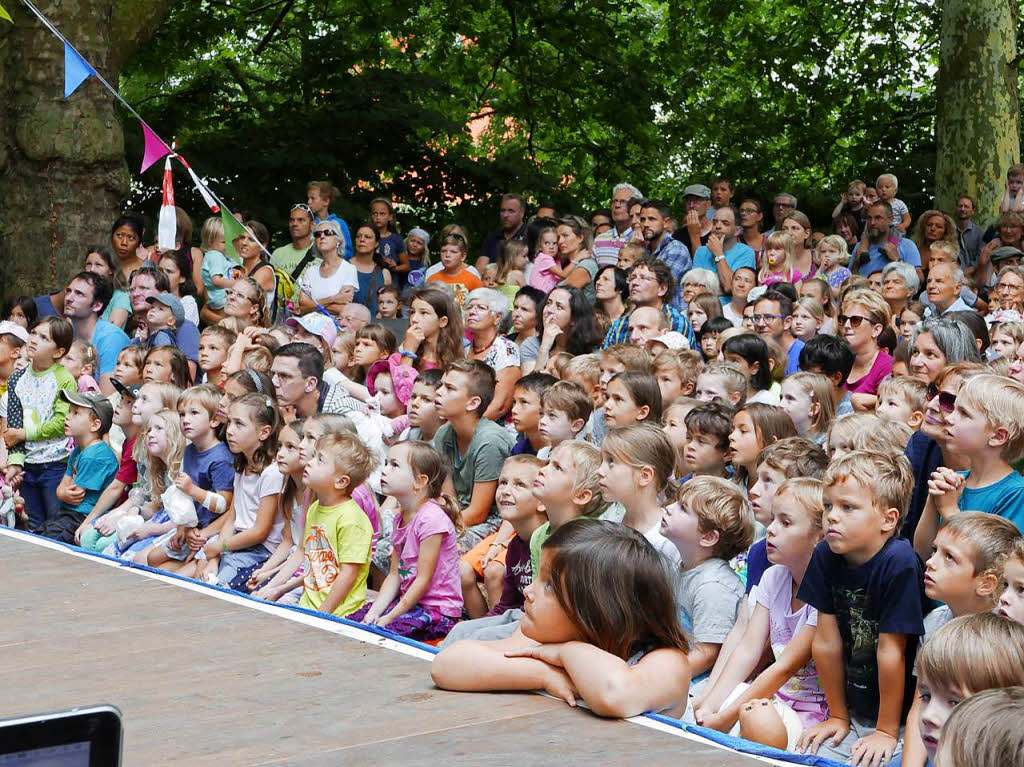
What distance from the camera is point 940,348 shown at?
19.4 ft

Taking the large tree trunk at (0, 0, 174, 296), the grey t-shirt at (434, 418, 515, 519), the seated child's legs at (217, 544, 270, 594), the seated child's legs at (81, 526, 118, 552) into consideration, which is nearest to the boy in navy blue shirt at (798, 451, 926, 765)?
the grey t-shirt at (434, 418, 515, 519)

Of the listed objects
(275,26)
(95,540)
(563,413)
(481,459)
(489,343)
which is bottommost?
(95,540)

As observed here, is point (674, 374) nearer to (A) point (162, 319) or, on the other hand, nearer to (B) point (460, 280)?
(B) point (460, 280)

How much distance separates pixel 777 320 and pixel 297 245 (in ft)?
15.5

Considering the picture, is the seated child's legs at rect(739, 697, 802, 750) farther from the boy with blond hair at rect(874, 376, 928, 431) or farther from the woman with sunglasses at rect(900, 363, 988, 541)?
the boy with blond hair at rect(874, 376, 928, 431)

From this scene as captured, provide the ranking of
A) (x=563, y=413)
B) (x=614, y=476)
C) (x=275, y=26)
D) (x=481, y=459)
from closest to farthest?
(x=614, y=476)
(x=563, y=413)
(x=481, y=459)
(x=275, y=26)

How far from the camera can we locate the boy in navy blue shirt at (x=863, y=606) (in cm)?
374

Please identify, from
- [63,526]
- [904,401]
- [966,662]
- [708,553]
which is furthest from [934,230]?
[966,662]

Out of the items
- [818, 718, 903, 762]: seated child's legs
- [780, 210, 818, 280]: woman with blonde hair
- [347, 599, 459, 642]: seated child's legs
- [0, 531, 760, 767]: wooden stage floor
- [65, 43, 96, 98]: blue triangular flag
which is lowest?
[347, 599, 459, 642]: seated child's legs

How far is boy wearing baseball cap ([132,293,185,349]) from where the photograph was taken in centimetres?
923

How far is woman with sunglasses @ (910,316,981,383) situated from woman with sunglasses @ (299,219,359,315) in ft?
18.5

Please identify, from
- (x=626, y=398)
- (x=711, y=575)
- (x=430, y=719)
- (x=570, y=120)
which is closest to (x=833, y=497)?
(x=711, y=575)

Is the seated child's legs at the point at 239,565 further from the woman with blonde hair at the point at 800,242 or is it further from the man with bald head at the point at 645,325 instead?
the woman with blonde hair at the point at 800,242

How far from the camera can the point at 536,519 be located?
214 inches
